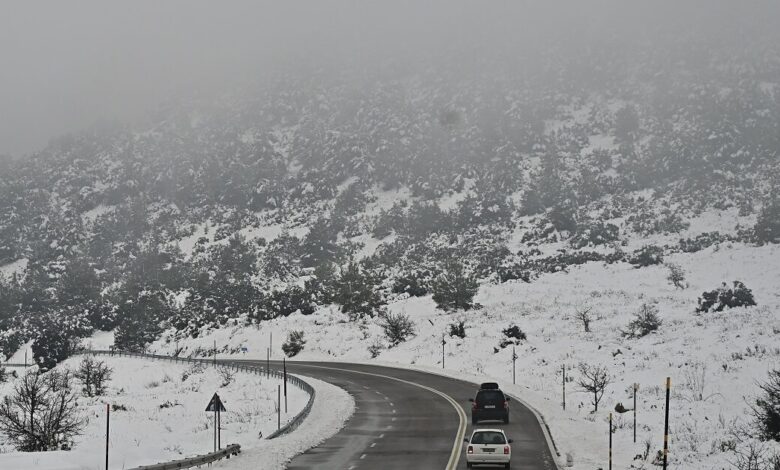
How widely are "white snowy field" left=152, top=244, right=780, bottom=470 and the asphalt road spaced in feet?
4.85

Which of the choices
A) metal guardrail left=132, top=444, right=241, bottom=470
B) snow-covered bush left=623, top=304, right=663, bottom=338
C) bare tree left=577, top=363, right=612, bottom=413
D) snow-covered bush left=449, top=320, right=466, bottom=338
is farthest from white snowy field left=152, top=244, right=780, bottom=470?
metal guardrail left=132, top=444, right=241, bottom=470

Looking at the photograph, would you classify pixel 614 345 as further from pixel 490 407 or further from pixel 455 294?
pixel 455 294

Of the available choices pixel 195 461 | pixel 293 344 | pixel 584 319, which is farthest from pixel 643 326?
pixel 195 461

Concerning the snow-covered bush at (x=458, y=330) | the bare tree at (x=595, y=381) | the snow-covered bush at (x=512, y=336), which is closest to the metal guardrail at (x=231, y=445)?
the bare tree at (x=595, y=381)

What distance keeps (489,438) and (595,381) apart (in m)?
16.3

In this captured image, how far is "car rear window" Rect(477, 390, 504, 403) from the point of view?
106 ft

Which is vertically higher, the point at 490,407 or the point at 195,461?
the point at 490,407

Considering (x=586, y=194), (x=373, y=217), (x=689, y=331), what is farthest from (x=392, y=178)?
(x=689, y=331)

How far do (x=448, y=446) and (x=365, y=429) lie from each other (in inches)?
244

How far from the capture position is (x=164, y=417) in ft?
141

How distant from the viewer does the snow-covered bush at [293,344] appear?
8262 centimetres

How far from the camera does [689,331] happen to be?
53500 mm

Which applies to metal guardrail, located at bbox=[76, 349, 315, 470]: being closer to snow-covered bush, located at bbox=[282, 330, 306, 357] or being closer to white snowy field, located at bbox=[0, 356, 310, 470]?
white snowy field, located at bbox=[0, 356, 310, 470]

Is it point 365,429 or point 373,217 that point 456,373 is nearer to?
point 365,429
